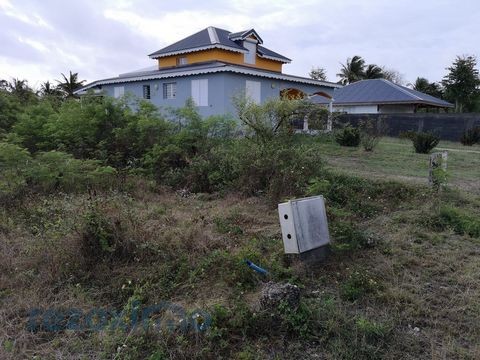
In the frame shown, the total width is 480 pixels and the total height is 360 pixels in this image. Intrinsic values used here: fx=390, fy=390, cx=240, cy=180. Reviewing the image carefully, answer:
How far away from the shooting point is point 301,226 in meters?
3.64

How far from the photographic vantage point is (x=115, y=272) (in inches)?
136

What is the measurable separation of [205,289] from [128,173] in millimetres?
4722

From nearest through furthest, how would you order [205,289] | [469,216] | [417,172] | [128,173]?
[205,289]
[469,216]
[128,173]
[417,172]

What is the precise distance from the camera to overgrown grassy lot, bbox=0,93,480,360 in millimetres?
2596

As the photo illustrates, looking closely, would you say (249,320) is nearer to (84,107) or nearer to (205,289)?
(205,289)

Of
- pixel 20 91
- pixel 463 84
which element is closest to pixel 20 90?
pixel 20 91

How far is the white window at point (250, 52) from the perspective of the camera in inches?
816

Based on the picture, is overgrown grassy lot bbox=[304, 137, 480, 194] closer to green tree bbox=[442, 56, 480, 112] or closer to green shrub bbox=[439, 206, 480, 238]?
green shrub bbox=[439, 206, 480, 238]

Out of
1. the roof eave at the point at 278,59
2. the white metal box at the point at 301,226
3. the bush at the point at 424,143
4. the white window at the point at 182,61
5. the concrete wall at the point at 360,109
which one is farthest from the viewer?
the concrete wall at the point at 360,109

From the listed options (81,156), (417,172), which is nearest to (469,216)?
(417,172)

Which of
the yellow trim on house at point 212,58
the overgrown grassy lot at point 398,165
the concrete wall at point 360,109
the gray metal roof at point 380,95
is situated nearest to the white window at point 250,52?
the yellow trim on house at point 212,58

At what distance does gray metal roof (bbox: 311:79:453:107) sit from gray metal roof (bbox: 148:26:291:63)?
8.67m

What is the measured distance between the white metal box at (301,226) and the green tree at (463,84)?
97.8 feet

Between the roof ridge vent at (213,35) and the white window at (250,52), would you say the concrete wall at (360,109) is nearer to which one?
the white window at (250,52)
